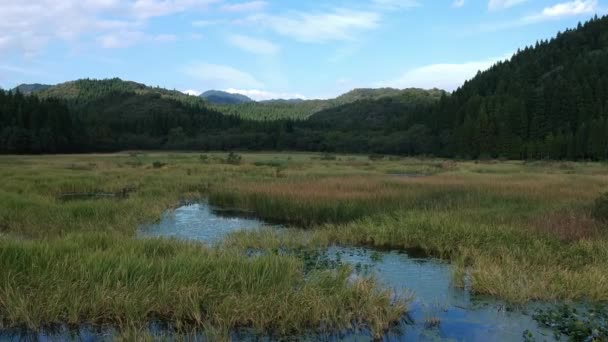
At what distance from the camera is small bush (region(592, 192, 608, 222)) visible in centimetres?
1873

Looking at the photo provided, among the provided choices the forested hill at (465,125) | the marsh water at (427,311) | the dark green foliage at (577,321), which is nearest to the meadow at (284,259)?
the marsh water at (427,311)

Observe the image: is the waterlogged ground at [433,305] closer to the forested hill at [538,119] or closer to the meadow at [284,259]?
the meadow at [284,259]

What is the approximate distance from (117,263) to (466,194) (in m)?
20.4

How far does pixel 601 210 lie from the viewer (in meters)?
18.9

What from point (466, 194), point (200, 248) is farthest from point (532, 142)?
point (200, 248)

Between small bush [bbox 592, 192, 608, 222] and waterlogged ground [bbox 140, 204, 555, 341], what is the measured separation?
23.9 ft

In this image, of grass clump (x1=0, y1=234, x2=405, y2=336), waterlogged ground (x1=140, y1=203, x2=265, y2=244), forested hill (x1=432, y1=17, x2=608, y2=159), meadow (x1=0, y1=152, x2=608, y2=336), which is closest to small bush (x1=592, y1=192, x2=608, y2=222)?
meadow (x1=0, y1=152, x2=608, y2=336)

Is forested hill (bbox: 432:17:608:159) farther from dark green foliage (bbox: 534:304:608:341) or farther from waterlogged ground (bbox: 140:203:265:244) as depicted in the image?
dark green foliage (bbox: 534:304:608:341)

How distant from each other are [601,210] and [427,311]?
1131 centimetres

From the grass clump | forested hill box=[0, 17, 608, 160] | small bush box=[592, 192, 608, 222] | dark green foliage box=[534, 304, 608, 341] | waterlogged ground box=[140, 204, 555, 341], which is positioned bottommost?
waterlogged ground box=[140, 204, 555, 341]

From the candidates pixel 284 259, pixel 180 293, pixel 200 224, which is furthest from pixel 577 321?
pixel 200 224

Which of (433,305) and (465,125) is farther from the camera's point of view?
(465,125)

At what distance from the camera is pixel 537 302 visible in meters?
11.5

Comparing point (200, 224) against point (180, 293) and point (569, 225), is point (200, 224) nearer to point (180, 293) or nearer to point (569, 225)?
point (180, 293)
